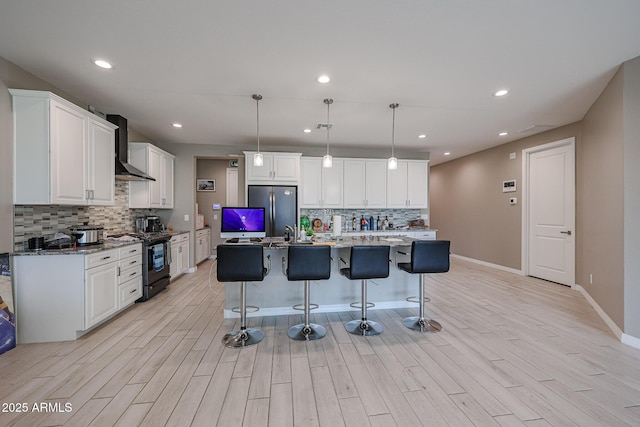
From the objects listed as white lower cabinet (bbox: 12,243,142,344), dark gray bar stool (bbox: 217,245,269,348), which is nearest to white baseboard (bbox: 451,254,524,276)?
dark gray bar stool (bbox: 217,245,269,348)

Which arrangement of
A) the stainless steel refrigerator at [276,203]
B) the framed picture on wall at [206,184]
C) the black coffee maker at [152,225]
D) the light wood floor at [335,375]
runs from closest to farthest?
the light wood floor at [335,375] → the black coffee maker at [152,225] → the stainless steel refrigerator at [276,203] → the framed picture on wall at [206,184]

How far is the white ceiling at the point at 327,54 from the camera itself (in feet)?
6.11

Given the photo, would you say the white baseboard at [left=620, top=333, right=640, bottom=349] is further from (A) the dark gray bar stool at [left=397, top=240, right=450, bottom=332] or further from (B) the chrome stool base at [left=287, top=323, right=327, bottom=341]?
(B) the chrome stool base at [left=287, top=323, right=327, bottom=341]

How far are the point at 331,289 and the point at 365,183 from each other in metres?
2.87

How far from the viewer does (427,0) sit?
1.75 m

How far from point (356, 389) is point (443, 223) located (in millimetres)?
6630

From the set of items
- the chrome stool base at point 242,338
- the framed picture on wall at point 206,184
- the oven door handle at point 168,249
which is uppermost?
the framed picture on wall at point 206,184

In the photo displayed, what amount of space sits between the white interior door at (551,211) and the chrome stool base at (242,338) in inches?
200

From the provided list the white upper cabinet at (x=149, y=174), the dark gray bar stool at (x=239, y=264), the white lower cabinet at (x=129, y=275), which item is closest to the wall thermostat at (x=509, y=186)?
the dark gray bar stool at (x=239, y=264)

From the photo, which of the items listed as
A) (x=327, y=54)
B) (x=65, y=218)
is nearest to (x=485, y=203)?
(x=327, y=54)

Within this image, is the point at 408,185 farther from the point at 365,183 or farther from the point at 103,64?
the point at 103,64

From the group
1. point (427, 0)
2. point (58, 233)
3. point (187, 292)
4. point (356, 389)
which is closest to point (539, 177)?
point (427, 0)

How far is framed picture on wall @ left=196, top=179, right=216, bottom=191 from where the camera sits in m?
7.03

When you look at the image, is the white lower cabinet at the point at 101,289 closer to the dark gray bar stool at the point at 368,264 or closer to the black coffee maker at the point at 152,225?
the black coffee maker at the point at 152,225
